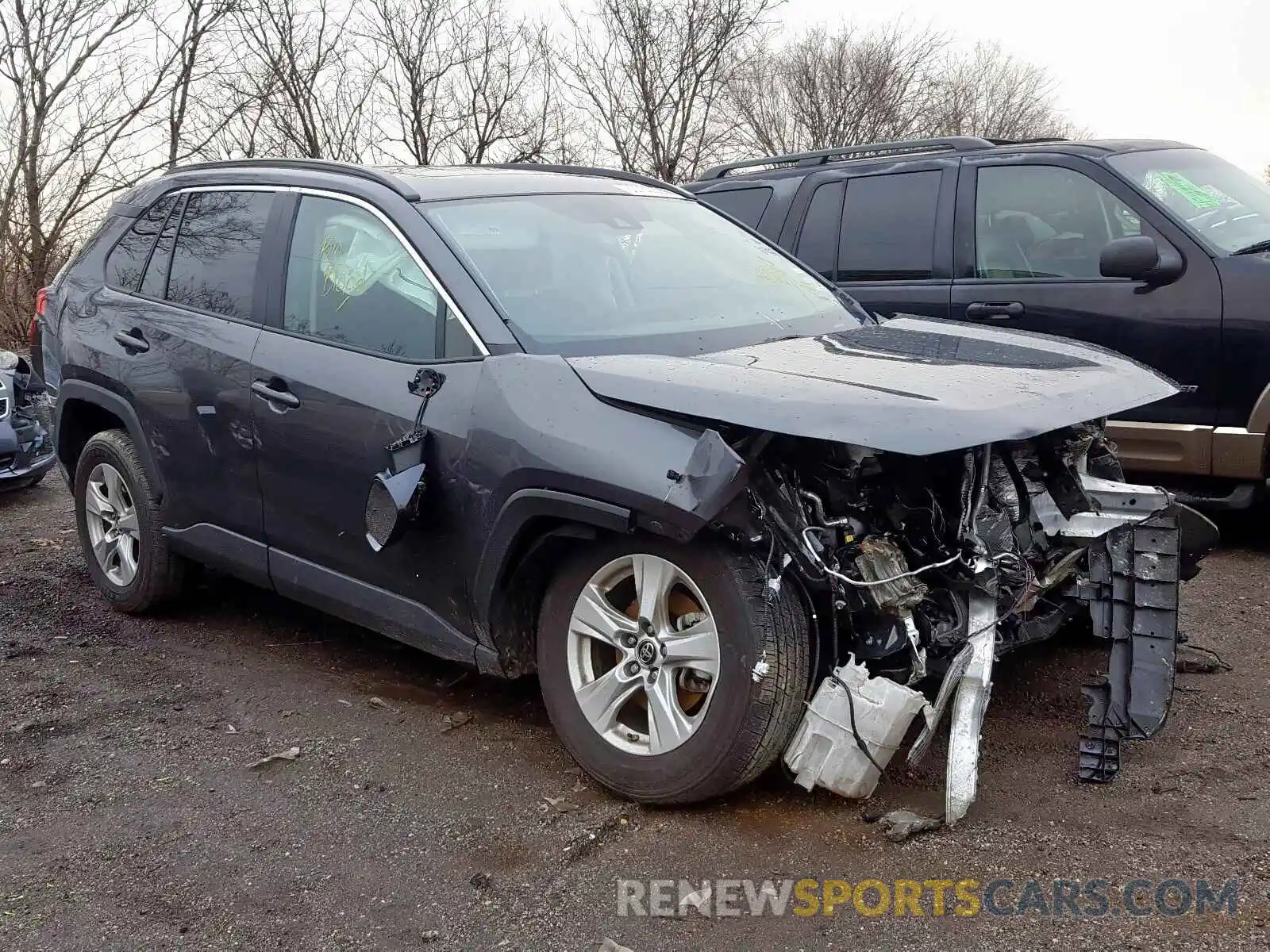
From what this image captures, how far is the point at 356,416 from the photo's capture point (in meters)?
3.80

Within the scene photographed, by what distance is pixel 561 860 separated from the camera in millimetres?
3096

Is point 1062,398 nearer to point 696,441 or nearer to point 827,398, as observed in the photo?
point 827,398

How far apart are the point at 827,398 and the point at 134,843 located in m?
2.20

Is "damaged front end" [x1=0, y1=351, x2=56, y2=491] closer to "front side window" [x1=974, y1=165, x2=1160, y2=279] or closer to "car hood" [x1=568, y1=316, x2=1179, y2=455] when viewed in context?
"car hood" [x1=568, y1=316, x2=1179, y2=455]

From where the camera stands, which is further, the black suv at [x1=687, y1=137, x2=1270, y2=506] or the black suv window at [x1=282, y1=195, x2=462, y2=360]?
the black suv at [x1=687, y1=137, x2=1270, y2=506]

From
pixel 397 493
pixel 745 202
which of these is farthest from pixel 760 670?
pixel 745 202

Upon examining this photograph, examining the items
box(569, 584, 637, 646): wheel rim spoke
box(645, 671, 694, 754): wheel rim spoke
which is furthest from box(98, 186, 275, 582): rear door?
box(645, 671, 694, 754): wheel rim spoke

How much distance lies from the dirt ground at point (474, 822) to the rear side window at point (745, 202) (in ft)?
11.4

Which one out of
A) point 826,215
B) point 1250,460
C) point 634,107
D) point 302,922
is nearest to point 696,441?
point 302,922

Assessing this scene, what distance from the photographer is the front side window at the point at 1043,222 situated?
582 centimetres

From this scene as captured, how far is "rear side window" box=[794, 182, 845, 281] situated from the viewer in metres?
6.62

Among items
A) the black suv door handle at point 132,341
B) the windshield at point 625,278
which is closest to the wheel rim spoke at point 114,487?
the black suv door handle at point 132,341

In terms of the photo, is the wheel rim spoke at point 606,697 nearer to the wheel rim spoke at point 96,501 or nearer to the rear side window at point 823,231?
the wheel rim spoke at point 96,501

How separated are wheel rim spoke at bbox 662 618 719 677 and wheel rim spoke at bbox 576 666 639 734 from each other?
169mm
